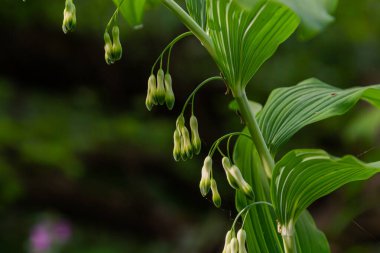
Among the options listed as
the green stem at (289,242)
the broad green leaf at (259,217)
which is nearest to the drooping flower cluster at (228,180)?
the green stem at (289,242)

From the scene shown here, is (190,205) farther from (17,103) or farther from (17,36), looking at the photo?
(17,36)

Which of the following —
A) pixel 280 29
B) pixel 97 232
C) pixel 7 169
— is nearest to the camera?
pixel 280 29

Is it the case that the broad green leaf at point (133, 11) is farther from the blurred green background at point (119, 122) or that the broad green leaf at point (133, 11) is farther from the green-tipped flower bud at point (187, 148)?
the blurred green background at point (119, 122)

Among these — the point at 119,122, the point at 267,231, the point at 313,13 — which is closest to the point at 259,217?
the point at 267,231

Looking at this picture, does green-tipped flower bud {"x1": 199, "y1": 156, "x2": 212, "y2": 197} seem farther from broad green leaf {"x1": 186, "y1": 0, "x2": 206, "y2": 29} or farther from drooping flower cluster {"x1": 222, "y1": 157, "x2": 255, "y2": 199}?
broad green leaf {"x1": 186, "y1": 0, "x2": 206, "y2": 29}

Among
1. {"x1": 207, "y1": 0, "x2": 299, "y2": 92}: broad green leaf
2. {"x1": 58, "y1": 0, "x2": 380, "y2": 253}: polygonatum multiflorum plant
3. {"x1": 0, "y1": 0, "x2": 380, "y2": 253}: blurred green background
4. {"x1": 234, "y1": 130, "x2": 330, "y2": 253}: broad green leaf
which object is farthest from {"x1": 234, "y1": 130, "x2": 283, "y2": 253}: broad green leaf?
{"x1": 0, "y1": 0, "x2": 380, "y2": 253}: blurred green background

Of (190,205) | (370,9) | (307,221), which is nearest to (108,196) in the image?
(190,205)
